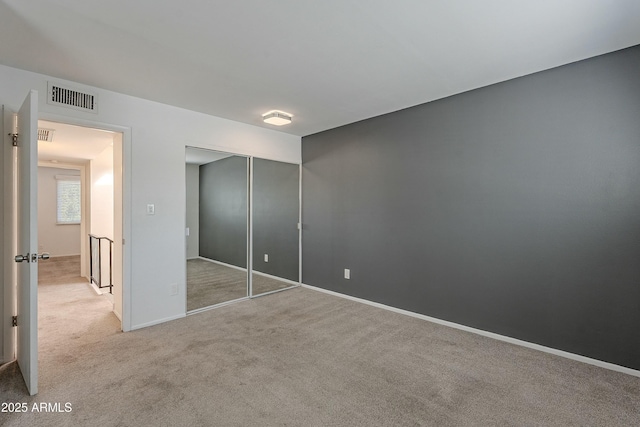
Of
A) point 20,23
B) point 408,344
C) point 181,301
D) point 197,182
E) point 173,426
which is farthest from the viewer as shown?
point 197,182

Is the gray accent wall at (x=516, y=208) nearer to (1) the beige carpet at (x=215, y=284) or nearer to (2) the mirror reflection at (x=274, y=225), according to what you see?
(2) the mirror reflection at (x=274, y=225)

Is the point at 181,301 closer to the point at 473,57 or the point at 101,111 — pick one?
the point at 101,111

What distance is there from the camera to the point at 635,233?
2.30 meters

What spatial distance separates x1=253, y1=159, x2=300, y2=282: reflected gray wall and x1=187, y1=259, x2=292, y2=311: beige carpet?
223 mm

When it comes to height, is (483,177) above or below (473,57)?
below

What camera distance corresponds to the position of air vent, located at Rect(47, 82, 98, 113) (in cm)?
271

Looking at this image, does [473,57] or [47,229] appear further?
[47,229]

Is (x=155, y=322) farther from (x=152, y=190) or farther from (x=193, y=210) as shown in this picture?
(x=152, y=190)

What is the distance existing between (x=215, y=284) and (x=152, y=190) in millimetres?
1598

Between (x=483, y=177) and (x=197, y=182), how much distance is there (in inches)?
130

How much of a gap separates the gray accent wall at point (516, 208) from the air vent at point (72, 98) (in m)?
2.97

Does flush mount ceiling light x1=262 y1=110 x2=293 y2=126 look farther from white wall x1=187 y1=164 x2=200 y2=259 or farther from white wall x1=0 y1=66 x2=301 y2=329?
white wall x1=187 y1=164 x2=200 y2=259

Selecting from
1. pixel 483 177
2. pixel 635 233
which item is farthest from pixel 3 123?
pixel 635 233

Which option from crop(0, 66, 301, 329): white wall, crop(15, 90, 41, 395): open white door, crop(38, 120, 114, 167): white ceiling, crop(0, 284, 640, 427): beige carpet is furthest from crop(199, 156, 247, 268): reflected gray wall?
crop(15, 90, 41, 395): open white door
